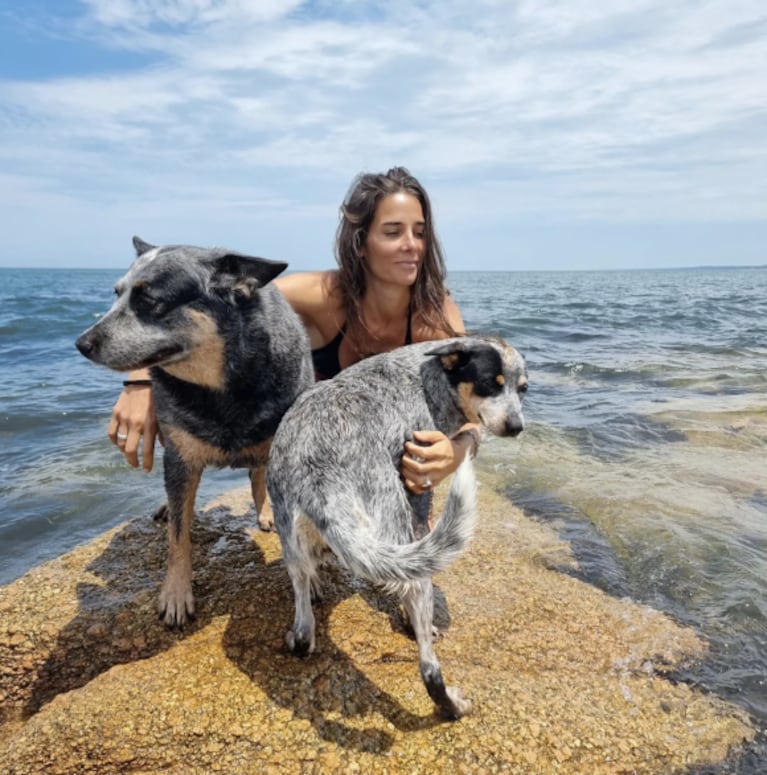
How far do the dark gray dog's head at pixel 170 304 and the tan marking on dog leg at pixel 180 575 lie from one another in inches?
32.2

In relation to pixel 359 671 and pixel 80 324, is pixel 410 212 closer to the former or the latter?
pixel 359 671

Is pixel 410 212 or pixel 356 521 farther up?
pixel 410 212

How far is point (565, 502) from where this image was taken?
223 inches

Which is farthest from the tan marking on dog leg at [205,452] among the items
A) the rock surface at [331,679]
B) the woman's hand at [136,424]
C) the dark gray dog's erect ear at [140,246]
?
the dark gray dog's erect ear at [140,246]

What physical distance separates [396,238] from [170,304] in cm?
218

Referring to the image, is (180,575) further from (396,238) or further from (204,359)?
(396,238)

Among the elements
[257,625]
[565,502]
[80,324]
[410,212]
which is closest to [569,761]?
[257,625]

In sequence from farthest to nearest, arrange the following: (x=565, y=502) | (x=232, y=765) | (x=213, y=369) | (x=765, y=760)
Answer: (x=565, y=502) → (x=213, y=369) → (x=765, y=760) → (x=232, y=765)

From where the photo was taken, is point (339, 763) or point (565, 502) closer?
point (339, 763)

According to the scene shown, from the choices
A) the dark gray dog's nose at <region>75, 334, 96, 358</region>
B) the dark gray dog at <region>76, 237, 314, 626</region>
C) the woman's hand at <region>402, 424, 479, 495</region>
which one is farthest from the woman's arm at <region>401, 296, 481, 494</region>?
the dark gray dog's nose at <region>75, 334, 96, 358</region>

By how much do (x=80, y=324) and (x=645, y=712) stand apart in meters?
20.0

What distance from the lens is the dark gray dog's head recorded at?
3139mm

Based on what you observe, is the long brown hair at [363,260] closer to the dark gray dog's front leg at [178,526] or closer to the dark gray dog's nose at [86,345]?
the dark gray dog's front leg at [178,526]

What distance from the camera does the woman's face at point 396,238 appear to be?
488 centimetres
